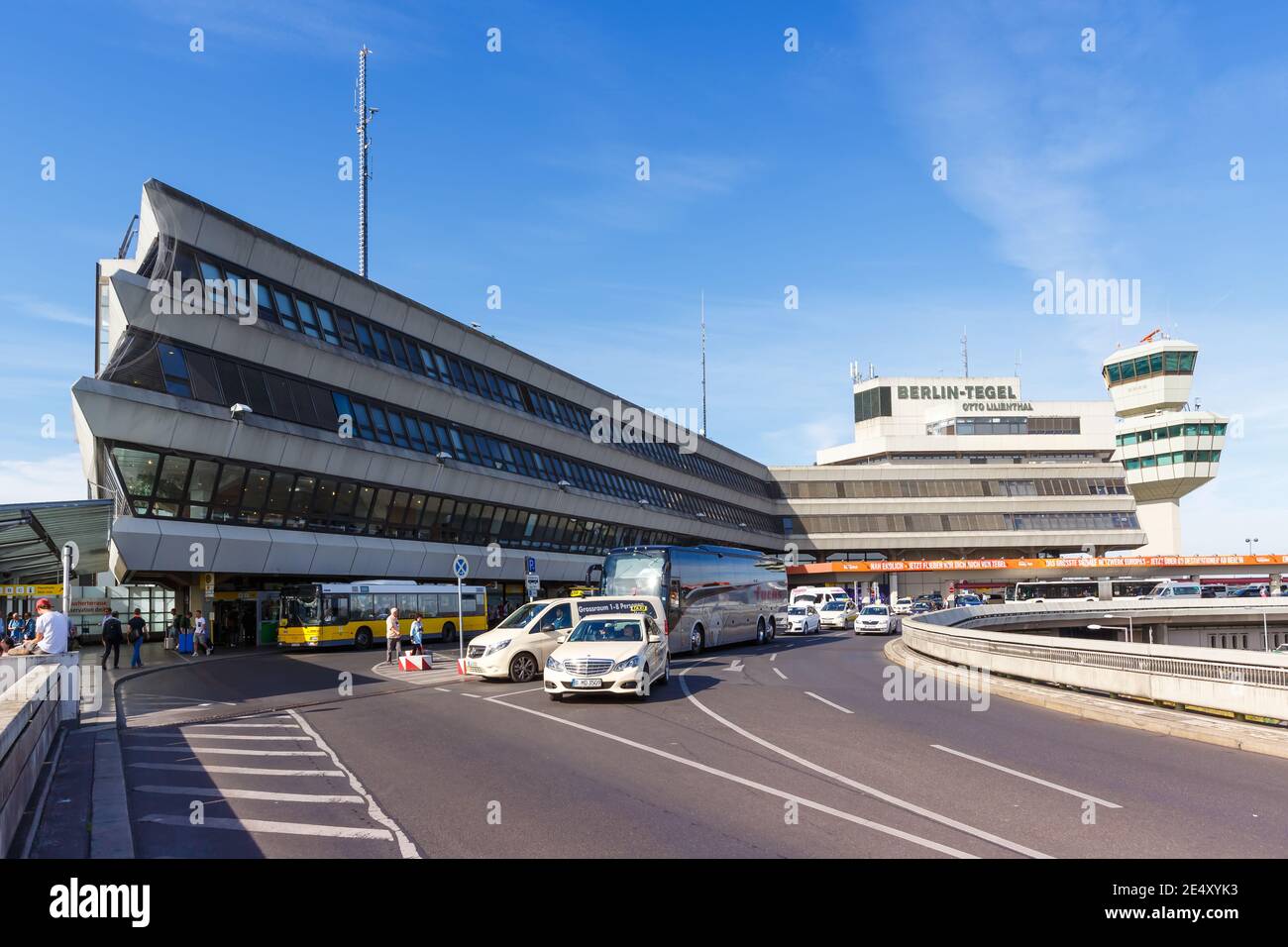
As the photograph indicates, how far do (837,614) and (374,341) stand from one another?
28.8 m

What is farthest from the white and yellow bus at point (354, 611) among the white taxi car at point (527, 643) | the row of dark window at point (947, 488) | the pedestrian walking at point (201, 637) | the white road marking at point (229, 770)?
the row of dark window at point (947, 488)

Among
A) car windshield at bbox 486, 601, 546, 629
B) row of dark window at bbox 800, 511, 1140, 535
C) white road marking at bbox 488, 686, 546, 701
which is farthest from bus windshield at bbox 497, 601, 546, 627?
row of dark window at bbox 800, 511, 1140, 535

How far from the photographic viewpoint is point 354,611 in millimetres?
36406

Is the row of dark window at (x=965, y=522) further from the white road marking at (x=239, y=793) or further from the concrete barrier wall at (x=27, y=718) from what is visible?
the white road marking at (x=239, y=793)

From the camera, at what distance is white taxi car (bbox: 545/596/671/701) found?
54.2 ft

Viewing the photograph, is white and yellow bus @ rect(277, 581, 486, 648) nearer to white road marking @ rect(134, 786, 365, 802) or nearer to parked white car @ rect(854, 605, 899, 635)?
parked white car @ rect(854, 605, 899, 635)

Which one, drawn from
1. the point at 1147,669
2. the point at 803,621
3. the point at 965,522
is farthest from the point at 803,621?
the point at 965,522

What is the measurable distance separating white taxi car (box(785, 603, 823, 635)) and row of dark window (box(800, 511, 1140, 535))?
4571 centimetres

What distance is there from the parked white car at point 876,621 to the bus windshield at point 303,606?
26737 mm

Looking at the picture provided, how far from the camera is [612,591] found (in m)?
30.2

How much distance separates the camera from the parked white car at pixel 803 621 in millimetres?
46000

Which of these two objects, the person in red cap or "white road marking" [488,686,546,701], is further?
"white road marking" [488,686,546,701]

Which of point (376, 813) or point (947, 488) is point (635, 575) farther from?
point (947, 488)
